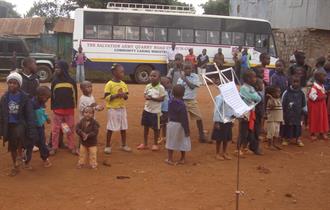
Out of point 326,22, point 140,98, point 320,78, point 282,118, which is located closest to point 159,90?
point 282,118

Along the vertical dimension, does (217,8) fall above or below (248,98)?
above

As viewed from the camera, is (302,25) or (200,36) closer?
(200,36)

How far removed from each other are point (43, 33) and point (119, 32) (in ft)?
41.5

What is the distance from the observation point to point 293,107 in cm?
881

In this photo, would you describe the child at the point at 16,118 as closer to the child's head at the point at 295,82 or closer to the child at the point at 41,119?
the child at the point at 41,119

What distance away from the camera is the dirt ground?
5590 millimetres

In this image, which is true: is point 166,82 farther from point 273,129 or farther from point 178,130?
point 273,129

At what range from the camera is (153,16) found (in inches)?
807

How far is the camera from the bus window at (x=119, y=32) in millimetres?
20062

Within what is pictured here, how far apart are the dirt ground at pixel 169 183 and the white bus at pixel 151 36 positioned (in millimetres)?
12192

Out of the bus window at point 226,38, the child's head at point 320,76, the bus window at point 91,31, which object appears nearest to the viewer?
the child's head at point 320,76

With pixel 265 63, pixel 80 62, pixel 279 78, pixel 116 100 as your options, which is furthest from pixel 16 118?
pixel 80 62

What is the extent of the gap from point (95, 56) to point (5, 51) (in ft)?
11.5

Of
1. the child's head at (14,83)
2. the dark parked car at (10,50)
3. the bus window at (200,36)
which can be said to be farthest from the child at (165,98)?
the bus window at (200,36)
